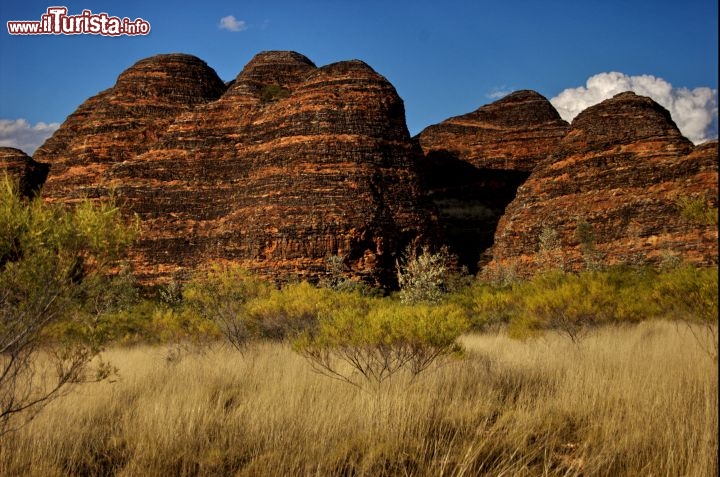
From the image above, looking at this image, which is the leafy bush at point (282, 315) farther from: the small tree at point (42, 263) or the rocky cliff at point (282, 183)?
the rocky cliff at point (282, 183)

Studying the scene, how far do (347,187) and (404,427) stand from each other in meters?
27.2

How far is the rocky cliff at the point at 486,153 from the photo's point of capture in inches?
2061

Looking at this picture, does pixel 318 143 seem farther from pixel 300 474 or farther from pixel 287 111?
pixel 300 474

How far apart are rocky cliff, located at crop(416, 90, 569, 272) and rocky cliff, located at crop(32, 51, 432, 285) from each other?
1643cm

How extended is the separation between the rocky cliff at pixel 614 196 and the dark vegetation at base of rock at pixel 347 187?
89 mm

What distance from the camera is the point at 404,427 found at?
17.8 feet

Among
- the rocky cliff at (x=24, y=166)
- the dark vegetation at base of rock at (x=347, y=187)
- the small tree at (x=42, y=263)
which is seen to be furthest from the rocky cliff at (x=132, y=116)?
the small tree at (x=42, y=263)

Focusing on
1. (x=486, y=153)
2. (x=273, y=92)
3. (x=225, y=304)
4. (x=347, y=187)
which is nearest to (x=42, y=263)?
(x=225, y=304)

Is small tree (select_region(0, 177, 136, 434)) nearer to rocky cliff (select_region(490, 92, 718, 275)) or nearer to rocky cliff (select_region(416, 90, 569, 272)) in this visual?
rocky cliff (select_region(490, 92, 718, 275))

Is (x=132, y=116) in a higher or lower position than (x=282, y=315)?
higher

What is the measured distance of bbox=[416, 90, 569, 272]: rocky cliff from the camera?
2061 inches

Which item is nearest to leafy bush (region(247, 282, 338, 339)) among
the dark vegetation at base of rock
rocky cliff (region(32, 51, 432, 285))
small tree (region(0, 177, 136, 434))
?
small tree (region(0, 177, 136, 434))

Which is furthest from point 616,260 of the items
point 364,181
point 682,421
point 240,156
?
point 682,421

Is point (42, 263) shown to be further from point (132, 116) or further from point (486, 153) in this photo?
point (486, 153)
